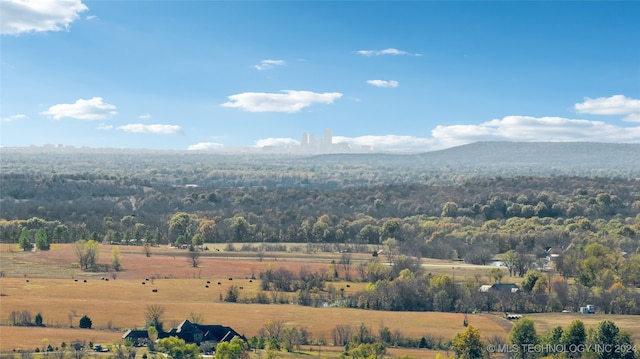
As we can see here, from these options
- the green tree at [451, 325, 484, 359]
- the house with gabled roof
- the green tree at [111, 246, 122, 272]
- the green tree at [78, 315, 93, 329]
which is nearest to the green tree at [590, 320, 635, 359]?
the green tree at [451, 325, 484, 359]

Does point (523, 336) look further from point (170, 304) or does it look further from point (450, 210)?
point (450, 210)

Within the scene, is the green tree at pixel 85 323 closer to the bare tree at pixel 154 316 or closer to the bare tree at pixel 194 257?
the bare tree at pixel 154 316

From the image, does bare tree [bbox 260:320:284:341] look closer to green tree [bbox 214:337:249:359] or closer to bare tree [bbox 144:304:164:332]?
bare tree [bbox 144:304:164:332]

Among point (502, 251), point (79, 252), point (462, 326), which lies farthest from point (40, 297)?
point (502, 251)

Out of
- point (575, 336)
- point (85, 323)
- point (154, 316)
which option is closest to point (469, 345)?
point (575, 336)

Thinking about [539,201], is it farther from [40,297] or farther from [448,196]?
[40,297]
